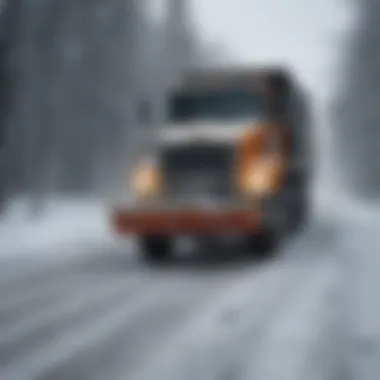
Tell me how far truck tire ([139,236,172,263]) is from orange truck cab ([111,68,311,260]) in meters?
0.02

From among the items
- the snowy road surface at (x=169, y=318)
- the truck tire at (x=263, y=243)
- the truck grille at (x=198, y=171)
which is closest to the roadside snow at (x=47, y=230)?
the snowy road surface at (x=169, y=318)

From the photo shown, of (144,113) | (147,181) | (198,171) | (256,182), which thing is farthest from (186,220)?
(144,113)

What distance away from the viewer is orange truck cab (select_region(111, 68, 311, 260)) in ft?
50.0

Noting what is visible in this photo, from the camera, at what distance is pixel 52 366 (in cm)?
754

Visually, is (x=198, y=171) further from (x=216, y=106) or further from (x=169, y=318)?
(x=169, y=318)

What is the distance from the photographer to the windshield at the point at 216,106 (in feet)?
56.0

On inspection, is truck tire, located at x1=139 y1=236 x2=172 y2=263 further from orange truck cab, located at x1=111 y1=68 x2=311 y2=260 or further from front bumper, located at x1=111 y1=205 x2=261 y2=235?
front bumper, located at x1=111 y1=205 x2=261 y2=235

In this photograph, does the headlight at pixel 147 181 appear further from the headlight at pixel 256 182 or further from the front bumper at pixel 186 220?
the headlight at pixel 256 182

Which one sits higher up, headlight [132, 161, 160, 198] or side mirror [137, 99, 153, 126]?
side mirror [137, 99, 153, 126]

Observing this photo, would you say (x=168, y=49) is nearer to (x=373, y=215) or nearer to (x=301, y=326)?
(x=373, y=215)

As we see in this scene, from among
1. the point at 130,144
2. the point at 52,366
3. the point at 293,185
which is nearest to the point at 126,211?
the point at 293,185

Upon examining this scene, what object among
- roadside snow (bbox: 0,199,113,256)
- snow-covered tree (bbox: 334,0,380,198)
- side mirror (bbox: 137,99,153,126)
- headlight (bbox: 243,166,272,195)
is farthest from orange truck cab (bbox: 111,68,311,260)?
snow-covered tree (bbox: 334,0,380,198)

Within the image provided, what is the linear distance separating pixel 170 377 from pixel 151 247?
9.76 metres

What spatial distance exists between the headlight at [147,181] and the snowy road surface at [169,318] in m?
1.16
